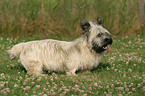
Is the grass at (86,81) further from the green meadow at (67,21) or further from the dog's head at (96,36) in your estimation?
the green meadow at (67,21)

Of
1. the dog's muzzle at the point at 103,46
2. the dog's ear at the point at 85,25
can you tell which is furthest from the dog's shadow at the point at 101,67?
the dog's ear at the point at 85,25

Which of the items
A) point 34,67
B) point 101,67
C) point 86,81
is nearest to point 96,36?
point 86,81

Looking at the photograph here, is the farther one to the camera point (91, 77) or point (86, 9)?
point (86, 9)

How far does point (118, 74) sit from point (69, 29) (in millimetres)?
6802

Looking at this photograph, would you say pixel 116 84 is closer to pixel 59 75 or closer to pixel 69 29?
pixel 59 75

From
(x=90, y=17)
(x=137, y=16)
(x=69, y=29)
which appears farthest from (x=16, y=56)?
(x=137, y=16)

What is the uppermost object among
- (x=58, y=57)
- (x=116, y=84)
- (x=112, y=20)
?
(x=112, y=20)

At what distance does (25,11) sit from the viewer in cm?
1388

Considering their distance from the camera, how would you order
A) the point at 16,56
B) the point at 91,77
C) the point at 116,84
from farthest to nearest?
the point at 16,56, the point at 91,77, the point at 116,84

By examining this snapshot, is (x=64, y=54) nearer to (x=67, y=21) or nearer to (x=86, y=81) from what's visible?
(x=86, y=81)

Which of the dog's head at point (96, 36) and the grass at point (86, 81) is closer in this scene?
the grass at point (86, 81)

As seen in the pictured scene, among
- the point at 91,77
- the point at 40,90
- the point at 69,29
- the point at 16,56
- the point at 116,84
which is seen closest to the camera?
the point at 40,90

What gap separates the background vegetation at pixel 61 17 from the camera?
13469mm

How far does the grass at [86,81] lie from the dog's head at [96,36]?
2.75 ft
